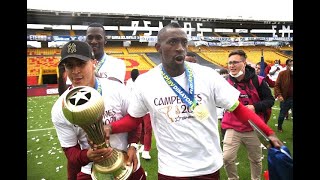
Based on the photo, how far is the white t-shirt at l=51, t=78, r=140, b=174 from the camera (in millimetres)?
1905

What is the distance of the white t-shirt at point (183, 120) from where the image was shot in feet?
6.18

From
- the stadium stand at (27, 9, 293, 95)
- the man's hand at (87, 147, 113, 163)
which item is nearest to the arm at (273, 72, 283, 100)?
the stadium stand at (27, 9, 293, 95)

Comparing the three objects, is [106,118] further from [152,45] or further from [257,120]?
[152,45]

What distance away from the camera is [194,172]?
1896 millimetres

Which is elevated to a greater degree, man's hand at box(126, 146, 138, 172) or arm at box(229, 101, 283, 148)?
arm at box(229, 101, 283, 148)

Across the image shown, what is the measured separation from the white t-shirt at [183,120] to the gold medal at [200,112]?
0.02 m

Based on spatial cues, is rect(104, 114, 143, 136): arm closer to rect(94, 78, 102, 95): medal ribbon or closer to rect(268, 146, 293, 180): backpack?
rect(94, 78, 102, 95): medal ribbon

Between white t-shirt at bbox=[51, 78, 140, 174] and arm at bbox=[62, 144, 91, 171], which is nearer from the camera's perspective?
arm at bbox=[62, 144, 91, 171]

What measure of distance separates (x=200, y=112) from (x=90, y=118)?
81 centimetres

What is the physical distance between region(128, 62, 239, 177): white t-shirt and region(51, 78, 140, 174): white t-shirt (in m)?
0.09

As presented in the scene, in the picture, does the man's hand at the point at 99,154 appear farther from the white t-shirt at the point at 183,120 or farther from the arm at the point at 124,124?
the white t-shirt at the point at 183,120

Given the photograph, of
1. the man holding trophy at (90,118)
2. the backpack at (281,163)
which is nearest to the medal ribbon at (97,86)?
the man holding trophy at (90,118)

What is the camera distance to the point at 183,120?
1.88m
